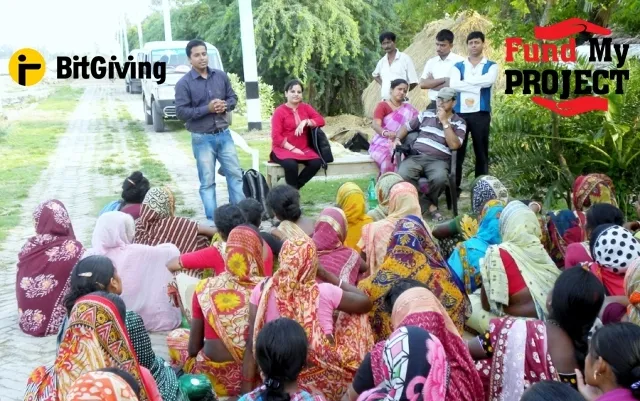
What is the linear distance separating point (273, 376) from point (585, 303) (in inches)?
52.6

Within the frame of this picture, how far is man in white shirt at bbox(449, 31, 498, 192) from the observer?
7.74 meters

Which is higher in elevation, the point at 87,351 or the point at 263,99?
the point at 263,99

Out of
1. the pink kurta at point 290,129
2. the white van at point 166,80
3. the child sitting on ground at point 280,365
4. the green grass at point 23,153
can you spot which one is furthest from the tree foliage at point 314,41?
the child sitting on ground at point 280,365

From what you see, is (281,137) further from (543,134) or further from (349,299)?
(349,299)

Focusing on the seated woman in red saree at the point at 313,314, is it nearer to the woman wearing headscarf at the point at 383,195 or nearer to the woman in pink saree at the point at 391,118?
the woman wearing headscarf at the point at 383,195

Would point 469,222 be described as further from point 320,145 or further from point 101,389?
point 101,389

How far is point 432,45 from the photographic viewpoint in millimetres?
16609

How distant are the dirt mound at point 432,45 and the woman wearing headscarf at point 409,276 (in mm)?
10240

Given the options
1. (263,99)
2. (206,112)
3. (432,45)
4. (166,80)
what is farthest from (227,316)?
(263,99)

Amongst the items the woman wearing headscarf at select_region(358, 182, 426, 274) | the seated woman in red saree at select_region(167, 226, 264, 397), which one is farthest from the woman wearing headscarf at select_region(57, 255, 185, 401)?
the woman wearing headscarf at select_region(358, 182, 426, 274)

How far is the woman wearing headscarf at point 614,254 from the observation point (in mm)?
3949

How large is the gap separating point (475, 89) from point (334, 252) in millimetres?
3655

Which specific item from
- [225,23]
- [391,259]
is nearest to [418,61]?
[225,23]

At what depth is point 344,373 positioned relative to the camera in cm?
Result: 386
